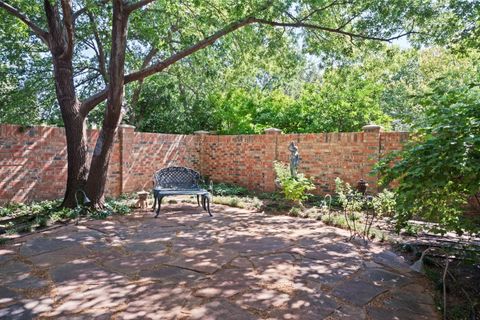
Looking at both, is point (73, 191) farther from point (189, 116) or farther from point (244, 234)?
point (189, 116)

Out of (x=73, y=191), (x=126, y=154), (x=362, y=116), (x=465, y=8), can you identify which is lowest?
(x=73, y=191)

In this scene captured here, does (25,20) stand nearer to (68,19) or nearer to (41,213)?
(68,19)

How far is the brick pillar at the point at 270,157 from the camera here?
29.7 feet

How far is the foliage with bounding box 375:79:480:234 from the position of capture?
253 centimetres

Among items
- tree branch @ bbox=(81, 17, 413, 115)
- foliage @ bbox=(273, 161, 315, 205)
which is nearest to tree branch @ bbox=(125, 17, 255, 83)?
tree branch @ bbox=(81, 17, 413, 115)

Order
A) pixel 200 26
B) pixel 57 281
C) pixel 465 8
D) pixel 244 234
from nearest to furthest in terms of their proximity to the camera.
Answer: pixel 57 281 < pixel 244 234 < pixel 465 8 < pixel 200 26

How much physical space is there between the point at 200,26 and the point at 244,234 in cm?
470

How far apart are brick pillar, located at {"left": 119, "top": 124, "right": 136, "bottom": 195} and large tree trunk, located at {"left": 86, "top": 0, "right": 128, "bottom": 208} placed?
6.17ft

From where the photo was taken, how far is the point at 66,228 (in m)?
5.05

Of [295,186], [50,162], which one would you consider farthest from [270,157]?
[50,162]

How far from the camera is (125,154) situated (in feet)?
26.9

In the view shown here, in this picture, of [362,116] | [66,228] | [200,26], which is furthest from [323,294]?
[362,116]

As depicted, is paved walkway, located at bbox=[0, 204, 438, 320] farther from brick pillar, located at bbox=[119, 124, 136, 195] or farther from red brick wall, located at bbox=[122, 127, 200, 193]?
red brick wall, located at bbox=[122, 127, 200, 193]

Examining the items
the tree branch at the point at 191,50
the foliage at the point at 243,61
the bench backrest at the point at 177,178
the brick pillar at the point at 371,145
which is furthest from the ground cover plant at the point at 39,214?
the brick pillar at the point at 371,145
